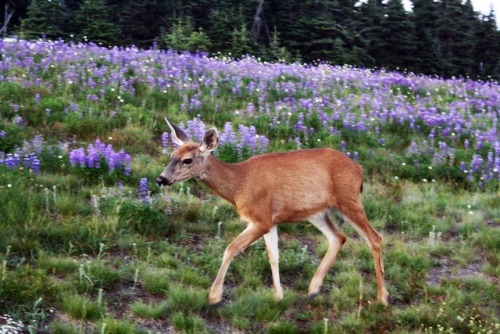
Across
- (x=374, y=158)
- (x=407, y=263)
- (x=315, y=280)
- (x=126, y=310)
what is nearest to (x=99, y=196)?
(x=126, y=310)

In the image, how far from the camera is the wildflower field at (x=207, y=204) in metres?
6.02

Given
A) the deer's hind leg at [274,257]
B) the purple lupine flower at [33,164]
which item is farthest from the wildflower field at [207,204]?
the deer's hind leg at [274,257]

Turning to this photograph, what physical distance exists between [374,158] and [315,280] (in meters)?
4.16

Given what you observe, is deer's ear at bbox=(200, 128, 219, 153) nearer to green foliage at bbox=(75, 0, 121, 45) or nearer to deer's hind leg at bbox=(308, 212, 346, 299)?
deer's hind leg at bbox=(308, 212, 346, 299)

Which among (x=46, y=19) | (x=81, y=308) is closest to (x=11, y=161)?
(x=81, y=308)

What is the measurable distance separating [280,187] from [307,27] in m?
29.7

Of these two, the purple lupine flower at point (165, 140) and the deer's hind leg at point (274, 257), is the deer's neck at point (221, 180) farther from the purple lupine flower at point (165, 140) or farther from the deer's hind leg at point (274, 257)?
the purple lupine flower at point (165, 140)

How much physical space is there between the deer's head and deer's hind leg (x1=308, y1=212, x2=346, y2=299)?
1.31 metres

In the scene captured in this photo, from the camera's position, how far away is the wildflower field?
6016 mm

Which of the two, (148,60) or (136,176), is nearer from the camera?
(136,176)

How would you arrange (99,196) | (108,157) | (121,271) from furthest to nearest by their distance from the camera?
(108,157)
(99,196)
(121,271)

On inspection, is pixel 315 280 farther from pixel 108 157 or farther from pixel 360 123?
pixel 360 123

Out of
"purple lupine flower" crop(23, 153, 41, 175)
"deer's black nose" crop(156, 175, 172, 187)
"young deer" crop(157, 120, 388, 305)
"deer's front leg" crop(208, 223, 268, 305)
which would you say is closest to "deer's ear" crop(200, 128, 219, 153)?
"young deer" crop(157, 120, 388, 305)

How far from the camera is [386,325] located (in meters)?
6.05
